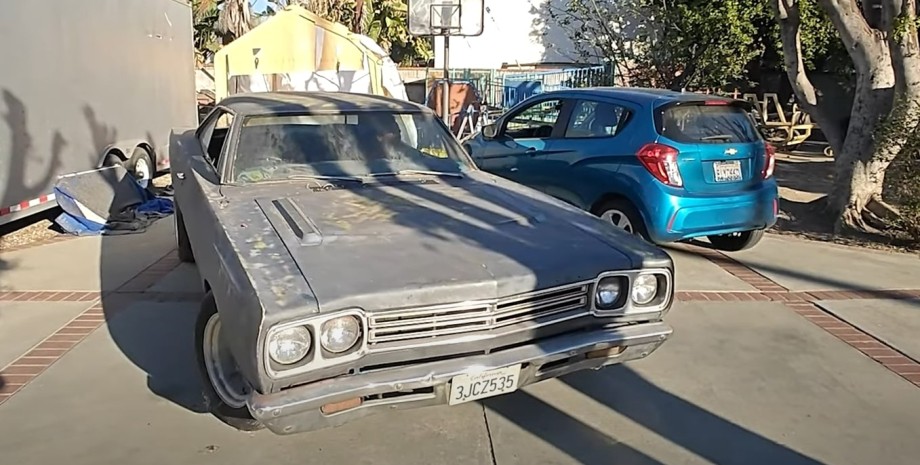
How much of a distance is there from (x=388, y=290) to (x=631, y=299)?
4.09ft

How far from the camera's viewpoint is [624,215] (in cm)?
686

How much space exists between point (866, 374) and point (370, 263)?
3224mm

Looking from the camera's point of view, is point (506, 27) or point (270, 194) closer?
point (270, 194)

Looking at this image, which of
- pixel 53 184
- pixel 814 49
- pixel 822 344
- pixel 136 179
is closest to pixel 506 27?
pixel 814 49

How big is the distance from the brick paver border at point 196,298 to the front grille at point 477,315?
2.40 meters

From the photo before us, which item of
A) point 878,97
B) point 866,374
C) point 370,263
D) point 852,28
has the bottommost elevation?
point 866,374

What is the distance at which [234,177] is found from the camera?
4.61 meters

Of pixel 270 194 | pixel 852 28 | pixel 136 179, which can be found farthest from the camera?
pixel 136 179

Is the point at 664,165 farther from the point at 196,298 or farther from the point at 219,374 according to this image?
the point at 219,374

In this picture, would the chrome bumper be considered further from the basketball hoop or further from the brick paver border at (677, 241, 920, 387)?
the basketball hoop

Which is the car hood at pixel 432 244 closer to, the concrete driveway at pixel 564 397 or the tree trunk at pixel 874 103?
the concrete driveway at pixel 564 397

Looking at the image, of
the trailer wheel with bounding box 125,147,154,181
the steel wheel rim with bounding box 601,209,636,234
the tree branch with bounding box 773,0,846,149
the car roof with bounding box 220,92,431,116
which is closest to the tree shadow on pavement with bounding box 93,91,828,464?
the car roof with bounding box 220,92,431,116

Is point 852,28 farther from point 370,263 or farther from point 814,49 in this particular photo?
point 814,49

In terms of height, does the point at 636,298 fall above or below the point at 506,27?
below
